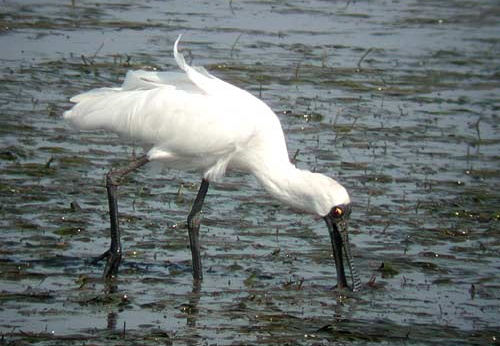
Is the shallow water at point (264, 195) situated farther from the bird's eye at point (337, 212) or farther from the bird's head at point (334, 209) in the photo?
the bird's eye at point (337, 212)

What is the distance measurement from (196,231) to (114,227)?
53cm

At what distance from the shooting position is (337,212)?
8672 millimetres

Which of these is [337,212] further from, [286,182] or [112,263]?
[112,263]

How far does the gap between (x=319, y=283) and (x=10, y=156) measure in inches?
123

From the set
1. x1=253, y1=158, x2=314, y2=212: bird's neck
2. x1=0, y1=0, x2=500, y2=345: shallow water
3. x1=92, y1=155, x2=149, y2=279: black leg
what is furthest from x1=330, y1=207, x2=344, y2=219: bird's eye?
x1=92, y1=155, x2=149, y2=279: black leg

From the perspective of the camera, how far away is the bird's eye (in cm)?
866

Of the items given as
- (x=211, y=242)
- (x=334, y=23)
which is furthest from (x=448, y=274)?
(x=334, y=23)

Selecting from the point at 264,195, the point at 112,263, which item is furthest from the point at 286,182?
the point at 264,195

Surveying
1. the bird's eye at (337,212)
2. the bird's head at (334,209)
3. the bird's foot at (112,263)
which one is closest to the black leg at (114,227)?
the bird's foot at (112,263)

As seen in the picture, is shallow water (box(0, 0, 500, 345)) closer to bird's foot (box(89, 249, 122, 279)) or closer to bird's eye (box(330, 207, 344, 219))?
bird's foot (box(89, 249, 122, 279))

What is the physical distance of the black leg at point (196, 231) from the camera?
8.55 metres

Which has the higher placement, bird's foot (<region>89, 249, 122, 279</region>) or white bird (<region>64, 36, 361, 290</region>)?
white bird (<region>64, 36, 361, 290</region>)

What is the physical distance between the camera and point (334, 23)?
1755 centimetres

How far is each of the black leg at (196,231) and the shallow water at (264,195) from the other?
0.08m
